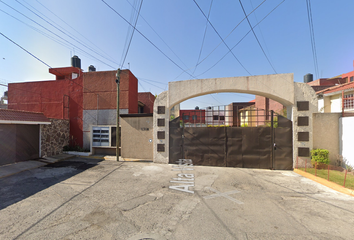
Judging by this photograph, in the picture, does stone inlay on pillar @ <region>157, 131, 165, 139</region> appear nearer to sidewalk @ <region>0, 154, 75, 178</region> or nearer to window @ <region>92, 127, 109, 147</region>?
window @ <region>92, 127, 109, 147</region>

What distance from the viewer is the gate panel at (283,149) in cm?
867

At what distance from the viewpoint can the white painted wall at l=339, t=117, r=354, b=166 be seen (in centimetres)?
754

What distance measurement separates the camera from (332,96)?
14539 mm

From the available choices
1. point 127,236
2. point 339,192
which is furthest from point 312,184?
point 127,236

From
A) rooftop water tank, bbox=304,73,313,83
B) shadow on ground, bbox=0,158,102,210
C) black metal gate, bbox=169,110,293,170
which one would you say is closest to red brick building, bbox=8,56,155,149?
shadow on ground, bbox=0,158,102,210

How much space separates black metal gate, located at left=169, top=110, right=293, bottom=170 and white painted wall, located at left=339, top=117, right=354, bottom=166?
236 cm

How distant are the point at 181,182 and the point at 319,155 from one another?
7459 millimetres

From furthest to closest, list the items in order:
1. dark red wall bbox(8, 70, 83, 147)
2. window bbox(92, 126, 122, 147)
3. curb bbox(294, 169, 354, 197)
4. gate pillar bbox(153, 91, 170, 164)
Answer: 1. dark red wall bbox(8, 70, 83, 147)
2. window bbox(92, 126, 122, 147)
3. gate pillar bbox(153, 91, 170, 164)
4. curb bbox(294, 169, 354, 197)

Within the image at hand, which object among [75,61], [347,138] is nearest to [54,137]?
[75,61]

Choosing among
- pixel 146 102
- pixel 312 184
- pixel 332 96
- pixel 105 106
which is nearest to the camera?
pixel 312 184

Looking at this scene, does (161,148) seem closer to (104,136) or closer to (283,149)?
(104,136)

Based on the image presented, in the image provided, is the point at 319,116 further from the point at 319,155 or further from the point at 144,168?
the point at 144,168

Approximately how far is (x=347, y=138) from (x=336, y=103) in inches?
364

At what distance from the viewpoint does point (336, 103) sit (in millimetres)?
14117
